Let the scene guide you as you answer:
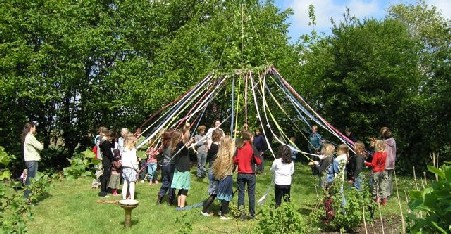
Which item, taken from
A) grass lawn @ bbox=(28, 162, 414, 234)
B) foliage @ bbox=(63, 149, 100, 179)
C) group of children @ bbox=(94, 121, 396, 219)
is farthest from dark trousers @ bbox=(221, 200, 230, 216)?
foliage @ bbox=(63, 149, 100, 179)

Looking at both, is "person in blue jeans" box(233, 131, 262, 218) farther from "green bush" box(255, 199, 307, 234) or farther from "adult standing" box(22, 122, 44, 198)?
"adult standing" box(22, 122, 44, 198)

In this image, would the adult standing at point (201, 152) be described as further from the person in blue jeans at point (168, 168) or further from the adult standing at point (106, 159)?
the person in blue jeans at point (168, 168)

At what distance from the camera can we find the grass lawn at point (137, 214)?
27.3ft

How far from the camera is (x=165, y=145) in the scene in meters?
10.1

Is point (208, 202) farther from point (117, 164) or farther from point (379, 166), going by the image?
point (379, 166)

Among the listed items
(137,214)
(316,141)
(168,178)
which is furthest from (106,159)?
(316,141)

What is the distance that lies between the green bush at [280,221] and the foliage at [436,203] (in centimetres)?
346

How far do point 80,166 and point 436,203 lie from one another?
220cm

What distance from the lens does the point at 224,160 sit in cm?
874

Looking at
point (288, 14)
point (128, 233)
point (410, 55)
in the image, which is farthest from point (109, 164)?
point (288, 14)

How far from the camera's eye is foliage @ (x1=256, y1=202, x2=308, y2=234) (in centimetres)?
557

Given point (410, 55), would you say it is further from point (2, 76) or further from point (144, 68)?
point (2, 76)

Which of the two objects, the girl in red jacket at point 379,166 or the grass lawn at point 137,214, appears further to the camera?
the girl in red jacket at point 379,166

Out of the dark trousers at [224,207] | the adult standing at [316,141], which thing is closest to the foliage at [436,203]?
the dark trousers at [224,207]
